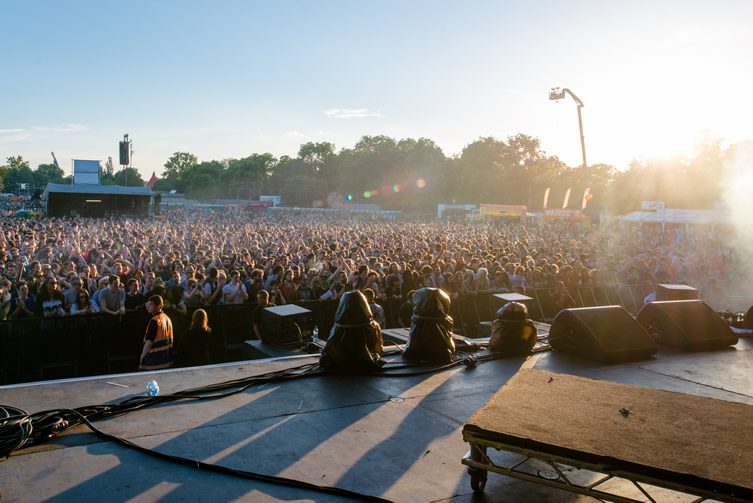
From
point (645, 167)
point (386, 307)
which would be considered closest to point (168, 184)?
point (645, 167)

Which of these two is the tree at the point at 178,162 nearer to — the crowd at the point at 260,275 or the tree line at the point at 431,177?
the tree line at the point at 431,177

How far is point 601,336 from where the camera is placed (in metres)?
8.29

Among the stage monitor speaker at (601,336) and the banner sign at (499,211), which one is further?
the banner sign at (499,211)

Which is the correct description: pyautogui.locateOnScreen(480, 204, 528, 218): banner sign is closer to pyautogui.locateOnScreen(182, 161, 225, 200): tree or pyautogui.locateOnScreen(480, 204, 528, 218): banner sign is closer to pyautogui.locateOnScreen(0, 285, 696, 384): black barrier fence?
pyautogui.locateOnScreen(0, 285, 696, 384): black barrier fence

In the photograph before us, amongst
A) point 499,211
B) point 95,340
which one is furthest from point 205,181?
point 95,340

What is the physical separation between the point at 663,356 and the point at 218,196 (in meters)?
130

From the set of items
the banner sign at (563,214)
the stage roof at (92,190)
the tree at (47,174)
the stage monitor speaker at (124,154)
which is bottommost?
the banner sign at (563,214)

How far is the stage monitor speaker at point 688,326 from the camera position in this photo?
9.25 meters

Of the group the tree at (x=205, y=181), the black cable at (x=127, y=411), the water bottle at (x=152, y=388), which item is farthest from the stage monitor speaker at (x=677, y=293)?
the tree at (x=205, y=181)

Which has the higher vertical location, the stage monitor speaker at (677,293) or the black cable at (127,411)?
the stage monitor speaker at (677,293)

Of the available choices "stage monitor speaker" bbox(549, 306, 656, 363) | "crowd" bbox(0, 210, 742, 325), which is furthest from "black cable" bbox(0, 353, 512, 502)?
"crowd" bbox(0, 210, 742, 325)

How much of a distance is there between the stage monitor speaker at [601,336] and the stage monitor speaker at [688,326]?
1021mm

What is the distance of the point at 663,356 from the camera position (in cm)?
876

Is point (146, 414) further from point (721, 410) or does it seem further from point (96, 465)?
point (721, 410)
